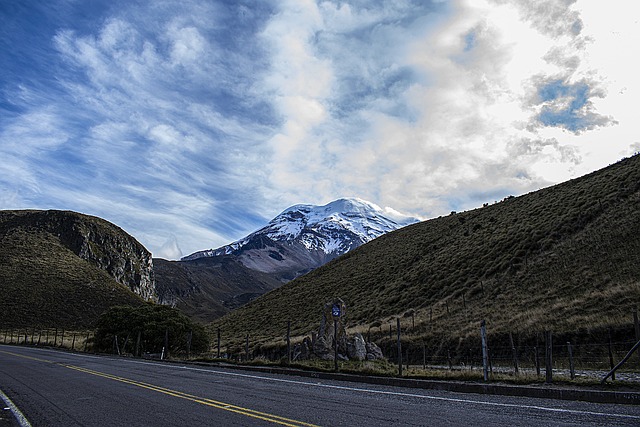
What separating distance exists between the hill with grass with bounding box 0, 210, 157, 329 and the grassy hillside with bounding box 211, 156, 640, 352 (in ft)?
99.7

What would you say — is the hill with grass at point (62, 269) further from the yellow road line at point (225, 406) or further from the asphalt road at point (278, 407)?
the asphalt road at point (278, 407)

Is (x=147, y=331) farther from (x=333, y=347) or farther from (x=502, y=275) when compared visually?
(x=502, y=275)

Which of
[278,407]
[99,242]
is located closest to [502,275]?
[278,407]

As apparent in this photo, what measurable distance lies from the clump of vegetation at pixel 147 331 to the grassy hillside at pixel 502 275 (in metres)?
6.99

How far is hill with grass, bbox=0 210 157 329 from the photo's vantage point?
2739 inches

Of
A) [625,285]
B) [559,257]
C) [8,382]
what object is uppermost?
[559,257]

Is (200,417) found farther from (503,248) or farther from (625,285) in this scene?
(503,248)

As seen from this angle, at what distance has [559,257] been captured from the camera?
3259 centimetres

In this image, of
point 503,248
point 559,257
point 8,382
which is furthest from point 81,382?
point 503,248

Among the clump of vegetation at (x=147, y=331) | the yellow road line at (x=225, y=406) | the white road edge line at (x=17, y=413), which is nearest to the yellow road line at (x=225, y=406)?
the yellow road line at (x=225, y=406)

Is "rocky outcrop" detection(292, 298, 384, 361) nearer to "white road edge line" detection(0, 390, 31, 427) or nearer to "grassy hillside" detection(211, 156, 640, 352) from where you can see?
"grassy hillside" detection(211, 156, 640, 352)

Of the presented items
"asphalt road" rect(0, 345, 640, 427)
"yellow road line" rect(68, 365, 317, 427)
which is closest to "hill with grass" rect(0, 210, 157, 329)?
"yellow road line" rect(68, 365, 317, 427)

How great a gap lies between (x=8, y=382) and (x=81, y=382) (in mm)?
2507

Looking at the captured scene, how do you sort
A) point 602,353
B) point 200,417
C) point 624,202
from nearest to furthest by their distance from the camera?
point 200,417 → point 602,353 → point 624,202
